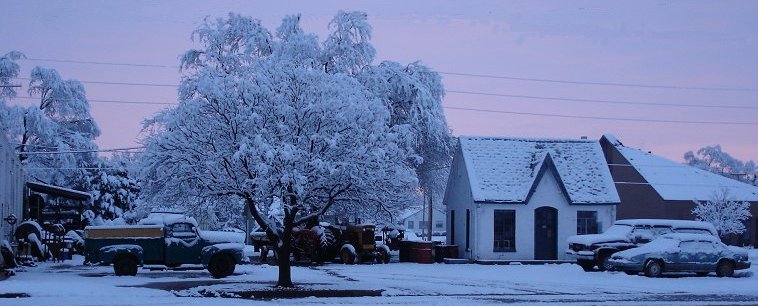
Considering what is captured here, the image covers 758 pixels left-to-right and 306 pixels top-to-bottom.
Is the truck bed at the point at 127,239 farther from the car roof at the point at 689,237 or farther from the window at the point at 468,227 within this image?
the car roof at the point at 689,237

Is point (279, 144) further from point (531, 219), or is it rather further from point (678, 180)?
point (678, 180)

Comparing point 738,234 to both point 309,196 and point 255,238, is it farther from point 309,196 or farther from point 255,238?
point 309,196

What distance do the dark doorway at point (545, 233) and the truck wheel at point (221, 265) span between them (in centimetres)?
1689

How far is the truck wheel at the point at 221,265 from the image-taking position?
30.0 m

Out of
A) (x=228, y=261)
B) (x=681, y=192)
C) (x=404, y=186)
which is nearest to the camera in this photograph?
(x=404, y=186)

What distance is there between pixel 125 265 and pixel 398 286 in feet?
30.3

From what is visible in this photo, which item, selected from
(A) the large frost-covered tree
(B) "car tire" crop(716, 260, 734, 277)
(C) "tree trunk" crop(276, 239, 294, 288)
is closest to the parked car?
(B) "car tire" crop(716, 260, 734, 277)

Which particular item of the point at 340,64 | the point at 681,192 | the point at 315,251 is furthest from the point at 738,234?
the point at 315,251

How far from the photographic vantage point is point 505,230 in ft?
139

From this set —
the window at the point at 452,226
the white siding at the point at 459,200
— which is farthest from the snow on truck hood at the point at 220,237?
the window at the point at 452,226

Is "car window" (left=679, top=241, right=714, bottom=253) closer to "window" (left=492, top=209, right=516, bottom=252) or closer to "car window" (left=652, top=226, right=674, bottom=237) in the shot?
"car window" (left=652, top=226, right=674, bottom=237)

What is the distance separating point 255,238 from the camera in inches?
1901

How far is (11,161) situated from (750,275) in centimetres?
2932

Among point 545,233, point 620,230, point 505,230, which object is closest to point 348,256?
point 505,230
